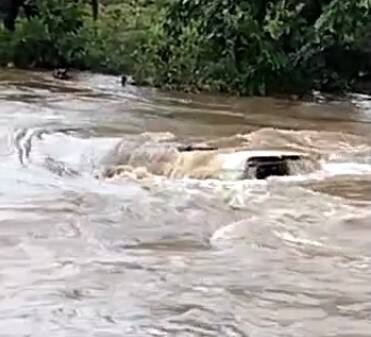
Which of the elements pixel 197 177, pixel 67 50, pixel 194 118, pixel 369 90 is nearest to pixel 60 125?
pixel 194 118

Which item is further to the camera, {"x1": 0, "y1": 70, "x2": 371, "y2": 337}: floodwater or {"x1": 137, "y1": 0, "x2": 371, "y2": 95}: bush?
{"x1": 137, "y1": 0, "x2": 371, "y2": 95}: bush

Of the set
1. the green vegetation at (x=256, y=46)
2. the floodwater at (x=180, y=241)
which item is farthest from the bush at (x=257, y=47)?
the floodwater at (x=180, y=241)

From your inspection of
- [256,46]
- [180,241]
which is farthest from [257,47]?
[180,241]

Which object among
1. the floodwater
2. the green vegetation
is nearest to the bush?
the green vegetation

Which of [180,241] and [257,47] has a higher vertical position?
[257,47]

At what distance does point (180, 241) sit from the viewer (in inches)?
333

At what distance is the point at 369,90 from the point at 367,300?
12.3m

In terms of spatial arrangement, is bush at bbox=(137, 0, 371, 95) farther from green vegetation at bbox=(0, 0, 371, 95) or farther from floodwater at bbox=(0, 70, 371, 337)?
floodwater at bbox=(0, 70, 371, 337)

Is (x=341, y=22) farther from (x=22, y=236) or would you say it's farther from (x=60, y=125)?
(x=22, y=236)

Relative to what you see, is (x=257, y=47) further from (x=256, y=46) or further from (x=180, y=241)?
(x=180, y=241)

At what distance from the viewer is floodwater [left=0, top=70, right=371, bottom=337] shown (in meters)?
6.53

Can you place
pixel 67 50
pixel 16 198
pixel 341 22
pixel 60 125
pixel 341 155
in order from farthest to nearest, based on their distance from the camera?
pixel 67 50
pixel 341 22
pixel 60 125
pixel 341 155
pixel 16 198

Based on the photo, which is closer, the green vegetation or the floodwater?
the floodwater

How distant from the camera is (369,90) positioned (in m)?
18.9
